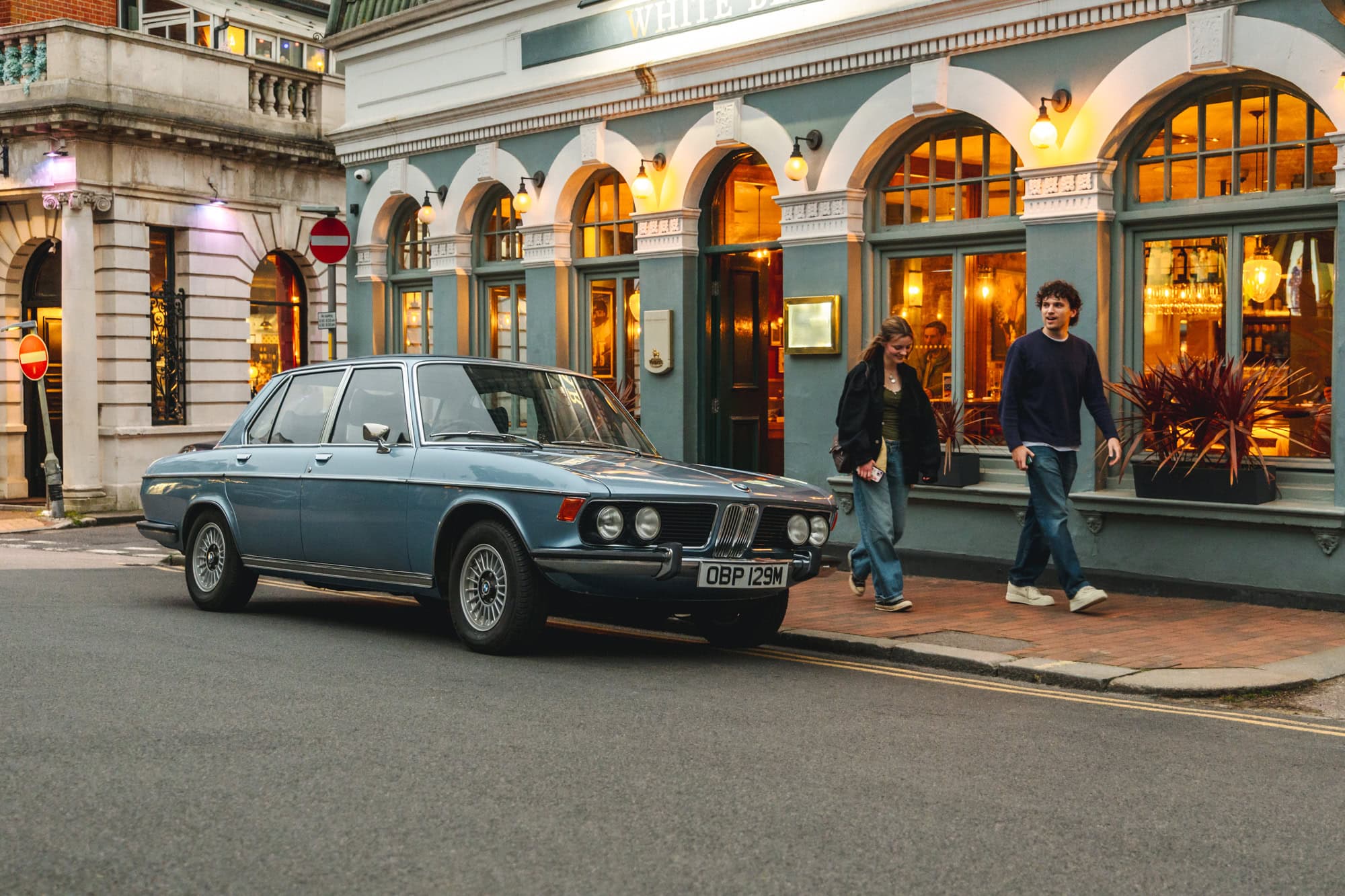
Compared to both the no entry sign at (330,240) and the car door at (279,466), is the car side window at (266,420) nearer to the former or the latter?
the car door at (279,466)

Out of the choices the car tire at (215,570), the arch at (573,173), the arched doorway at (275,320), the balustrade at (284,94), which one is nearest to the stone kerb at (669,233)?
the arch at (573,173)

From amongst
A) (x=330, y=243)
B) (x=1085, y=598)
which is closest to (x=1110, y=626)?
(x=1085, y=598)

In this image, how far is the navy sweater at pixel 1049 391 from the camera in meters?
9.87

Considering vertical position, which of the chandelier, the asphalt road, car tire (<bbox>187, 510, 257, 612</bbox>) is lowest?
the asphalt road

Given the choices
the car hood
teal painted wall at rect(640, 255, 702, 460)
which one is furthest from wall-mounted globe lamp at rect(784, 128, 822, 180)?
the car hood

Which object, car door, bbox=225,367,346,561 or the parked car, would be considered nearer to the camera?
the parked car

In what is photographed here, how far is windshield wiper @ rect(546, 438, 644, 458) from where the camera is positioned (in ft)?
29.7

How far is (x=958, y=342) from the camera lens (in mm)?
12359

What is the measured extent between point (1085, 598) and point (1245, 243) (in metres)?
2.88

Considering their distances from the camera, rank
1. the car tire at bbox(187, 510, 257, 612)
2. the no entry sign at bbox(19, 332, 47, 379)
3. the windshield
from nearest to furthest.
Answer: the windshield → the car tire at bbox(187, 510, 257, 612) → the no entry sign at bbox(19, 332, 47, 379)

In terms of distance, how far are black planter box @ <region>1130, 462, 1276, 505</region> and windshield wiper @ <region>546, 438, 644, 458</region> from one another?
12.6ft

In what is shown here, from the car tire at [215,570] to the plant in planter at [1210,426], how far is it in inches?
246

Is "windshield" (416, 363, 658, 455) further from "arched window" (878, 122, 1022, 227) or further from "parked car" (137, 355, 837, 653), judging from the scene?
"arched window" (878, 122, 1022, 227)

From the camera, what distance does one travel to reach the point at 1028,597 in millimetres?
10234
